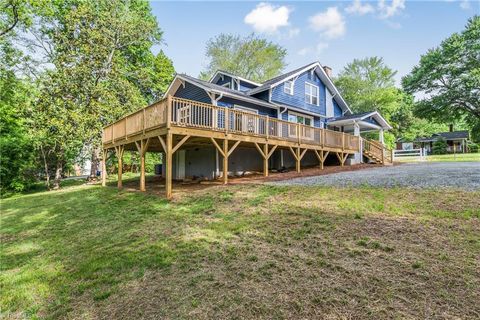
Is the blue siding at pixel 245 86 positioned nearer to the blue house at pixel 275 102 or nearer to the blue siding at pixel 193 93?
the blue house at pixel 275 102

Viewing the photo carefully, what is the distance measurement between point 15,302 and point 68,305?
0.98 meters

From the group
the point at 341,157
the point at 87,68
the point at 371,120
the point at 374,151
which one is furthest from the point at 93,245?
the point at 371,120

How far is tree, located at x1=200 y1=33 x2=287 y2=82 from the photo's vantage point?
114 ft

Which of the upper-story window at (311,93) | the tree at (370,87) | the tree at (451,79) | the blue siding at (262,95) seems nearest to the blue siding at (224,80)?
the blue siding at (262,95)

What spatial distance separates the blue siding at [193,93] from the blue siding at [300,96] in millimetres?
4384

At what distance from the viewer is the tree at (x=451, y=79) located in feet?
79.3

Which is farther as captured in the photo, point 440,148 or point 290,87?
point 440,148

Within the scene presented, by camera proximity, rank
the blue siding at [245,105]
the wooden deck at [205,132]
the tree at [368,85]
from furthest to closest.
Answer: the tree at [368,85] → the blue siding at [245,105] → the wooden deck at [205,132]

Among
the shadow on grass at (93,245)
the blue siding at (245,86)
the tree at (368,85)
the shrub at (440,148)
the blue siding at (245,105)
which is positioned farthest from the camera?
the shrub at (440,148)

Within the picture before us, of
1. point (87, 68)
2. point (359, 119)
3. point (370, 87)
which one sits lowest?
point (359, 119)

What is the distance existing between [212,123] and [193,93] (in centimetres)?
602

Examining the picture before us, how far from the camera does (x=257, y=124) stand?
11.6 m

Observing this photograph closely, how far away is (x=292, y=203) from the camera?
6.45 m

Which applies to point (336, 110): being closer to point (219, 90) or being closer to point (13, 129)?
point (219, 90)
